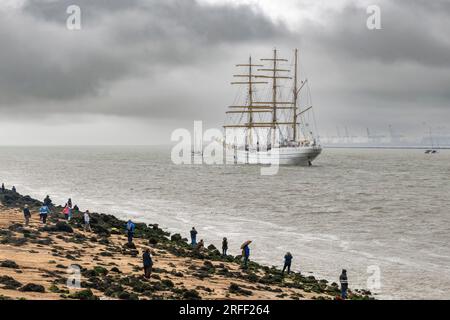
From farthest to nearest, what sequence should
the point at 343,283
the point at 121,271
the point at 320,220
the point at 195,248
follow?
the point at 320,220 < the point at 195,248 < the point at 121,271 < the point at 343,283

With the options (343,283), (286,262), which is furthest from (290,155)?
(343,283)

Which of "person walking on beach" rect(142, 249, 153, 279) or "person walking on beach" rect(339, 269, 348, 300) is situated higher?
"person walking on beach" rect(142, 249, 153, 279)

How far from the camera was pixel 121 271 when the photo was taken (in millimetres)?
26438

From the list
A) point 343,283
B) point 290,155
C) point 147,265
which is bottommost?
point 343,283

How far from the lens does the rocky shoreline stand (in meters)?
22.0

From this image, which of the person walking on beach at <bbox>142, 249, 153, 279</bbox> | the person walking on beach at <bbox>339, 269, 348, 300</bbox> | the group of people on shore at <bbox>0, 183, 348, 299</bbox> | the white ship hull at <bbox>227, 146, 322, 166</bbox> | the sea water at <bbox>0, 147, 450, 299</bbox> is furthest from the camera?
the white ship hull at <bbox>227, 146, 322, 166</bbox>

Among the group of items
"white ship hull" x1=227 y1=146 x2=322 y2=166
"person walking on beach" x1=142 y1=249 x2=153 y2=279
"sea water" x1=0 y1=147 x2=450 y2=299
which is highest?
"white ship hull" x1=227 y1=146 x2=322 y2=166

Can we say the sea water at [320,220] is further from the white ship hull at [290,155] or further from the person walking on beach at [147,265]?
the white ship hull at [290,155]

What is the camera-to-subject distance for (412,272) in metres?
32.0

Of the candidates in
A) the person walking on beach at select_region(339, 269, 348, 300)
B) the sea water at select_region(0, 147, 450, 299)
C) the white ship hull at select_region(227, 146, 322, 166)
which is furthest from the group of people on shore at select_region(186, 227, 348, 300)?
the white ship hull at select_region(227, 146, 322, 166)

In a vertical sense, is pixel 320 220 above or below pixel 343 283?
below

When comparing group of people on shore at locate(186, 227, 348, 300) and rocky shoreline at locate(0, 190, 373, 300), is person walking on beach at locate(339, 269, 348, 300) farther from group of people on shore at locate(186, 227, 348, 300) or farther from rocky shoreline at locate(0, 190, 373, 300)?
rocky shoreline at locate(0, 190, 373, 300)

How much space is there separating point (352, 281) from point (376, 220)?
26.5 metres

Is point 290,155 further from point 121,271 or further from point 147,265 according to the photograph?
point 147,265
